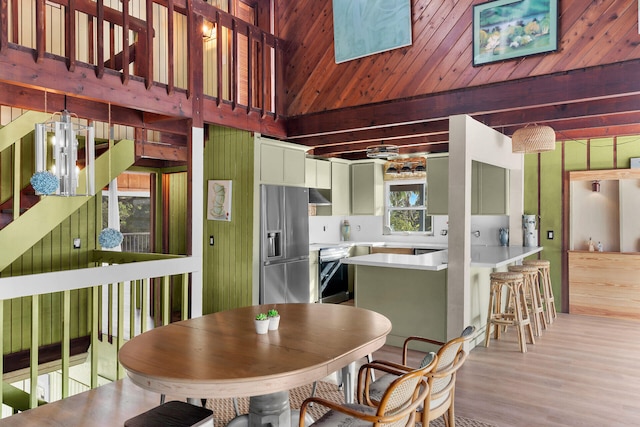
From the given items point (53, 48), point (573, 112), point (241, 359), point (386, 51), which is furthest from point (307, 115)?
point (241, 359)

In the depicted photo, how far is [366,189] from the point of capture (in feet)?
25.9

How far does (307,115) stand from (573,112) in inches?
114

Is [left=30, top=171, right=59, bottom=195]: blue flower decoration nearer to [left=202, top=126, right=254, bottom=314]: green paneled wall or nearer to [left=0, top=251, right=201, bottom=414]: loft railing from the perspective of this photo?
[left=0, top=251, right=201, bottom=414]: loft railing

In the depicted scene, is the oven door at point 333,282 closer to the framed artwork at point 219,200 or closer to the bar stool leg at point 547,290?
the framed artwork at point 219,200

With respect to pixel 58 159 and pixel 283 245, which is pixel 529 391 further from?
pixel 58 159

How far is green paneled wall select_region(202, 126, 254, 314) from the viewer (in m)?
5.38

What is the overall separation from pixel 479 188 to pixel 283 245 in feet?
10.0

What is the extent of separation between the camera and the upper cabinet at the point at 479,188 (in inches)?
253

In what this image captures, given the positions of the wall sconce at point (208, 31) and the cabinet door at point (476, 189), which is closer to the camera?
the cabinet door at point (476, 189)

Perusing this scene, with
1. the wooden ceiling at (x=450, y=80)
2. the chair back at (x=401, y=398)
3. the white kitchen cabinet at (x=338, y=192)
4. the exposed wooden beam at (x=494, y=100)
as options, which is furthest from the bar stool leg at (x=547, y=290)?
the chair back at (x=401, y=398)

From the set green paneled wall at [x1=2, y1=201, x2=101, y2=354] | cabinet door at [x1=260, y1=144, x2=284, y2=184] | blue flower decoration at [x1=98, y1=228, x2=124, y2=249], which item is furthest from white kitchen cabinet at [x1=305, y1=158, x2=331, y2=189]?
blue flower decoration at [x1=98, y1=228, x2=124, y2=249]

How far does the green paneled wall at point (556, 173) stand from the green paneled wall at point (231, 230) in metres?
4.35

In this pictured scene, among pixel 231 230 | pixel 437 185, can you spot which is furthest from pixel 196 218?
pixel 437 185

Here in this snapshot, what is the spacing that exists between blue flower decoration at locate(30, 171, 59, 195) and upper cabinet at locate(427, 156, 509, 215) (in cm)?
508
